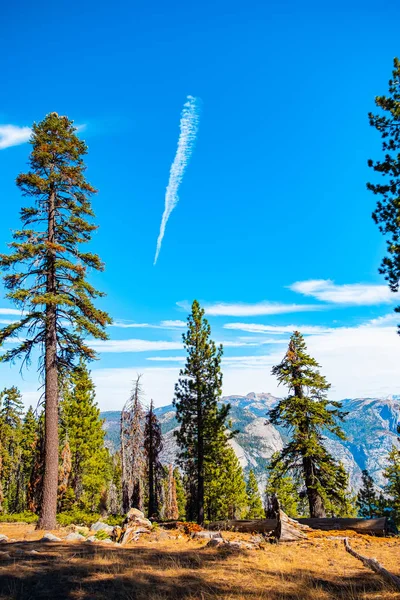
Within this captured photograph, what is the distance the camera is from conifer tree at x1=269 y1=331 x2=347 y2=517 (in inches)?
750

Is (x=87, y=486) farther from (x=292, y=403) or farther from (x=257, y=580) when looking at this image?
(x=257, y=580)

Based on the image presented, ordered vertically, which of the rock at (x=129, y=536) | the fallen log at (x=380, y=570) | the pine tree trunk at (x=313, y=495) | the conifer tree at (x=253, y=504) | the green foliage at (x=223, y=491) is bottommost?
the conifer tree at (x=253, y=504)

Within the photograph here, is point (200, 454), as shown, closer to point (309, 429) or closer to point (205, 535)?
point (309, 429)

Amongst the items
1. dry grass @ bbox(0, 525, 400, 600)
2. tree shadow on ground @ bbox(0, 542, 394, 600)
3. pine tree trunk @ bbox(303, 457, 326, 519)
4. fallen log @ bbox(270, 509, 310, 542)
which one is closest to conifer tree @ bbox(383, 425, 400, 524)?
pine tree trunk @ bbox(303, 457, 326, 519)

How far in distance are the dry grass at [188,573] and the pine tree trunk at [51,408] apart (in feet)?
13.4

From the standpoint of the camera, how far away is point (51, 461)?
45.5 feet

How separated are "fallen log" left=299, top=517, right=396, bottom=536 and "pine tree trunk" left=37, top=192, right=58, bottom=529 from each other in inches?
388

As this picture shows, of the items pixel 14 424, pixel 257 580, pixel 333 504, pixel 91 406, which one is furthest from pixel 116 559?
pixel 14 424

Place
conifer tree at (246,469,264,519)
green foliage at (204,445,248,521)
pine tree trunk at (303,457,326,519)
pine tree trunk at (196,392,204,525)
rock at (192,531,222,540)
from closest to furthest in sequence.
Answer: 1. rock at (192,531,222,540)
2. pine tree trunk at (303,457,326,519)
3. pine tree trunk at (196,392,204,525)
4. green foliage at (204,445,248,521)
5. conifer tree at (246,469,264,519)

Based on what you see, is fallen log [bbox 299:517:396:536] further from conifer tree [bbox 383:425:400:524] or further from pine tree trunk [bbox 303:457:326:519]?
conifer tree [bbox 383:425:400:524]

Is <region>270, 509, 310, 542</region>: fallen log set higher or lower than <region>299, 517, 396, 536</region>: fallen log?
higher

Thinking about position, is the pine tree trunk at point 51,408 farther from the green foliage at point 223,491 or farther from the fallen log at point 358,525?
the green foliage at point 223,491

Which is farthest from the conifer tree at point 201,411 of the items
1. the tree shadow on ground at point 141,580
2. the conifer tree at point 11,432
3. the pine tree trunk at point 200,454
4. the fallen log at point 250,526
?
the conifer tree at point 11,432

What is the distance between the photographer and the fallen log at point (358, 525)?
12.9m
